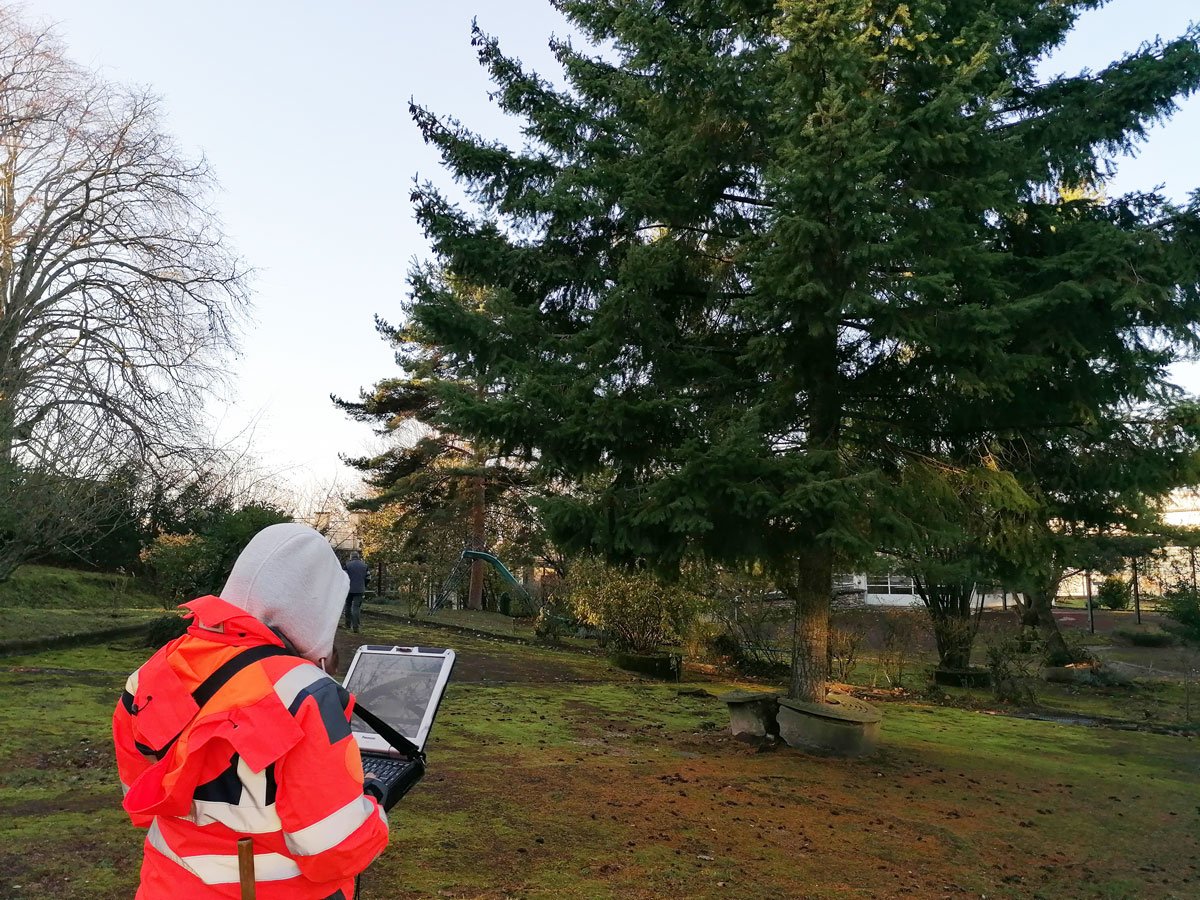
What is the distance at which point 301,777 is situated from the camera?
1.99 metres

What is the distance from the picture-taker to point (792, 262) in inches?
309

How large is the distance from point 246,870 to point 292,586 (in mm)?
637

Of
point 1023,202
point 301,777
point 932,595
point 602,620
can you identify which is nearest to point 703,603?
point 602,620

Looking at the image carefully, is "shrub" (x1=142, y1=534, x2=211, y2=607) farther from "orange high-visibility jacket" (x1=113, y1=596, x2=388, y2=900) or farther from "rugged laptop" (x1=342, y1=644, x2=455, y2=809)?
"orange high-visibility jacket" (x1=113, y1=596, x2=388, y2=900)

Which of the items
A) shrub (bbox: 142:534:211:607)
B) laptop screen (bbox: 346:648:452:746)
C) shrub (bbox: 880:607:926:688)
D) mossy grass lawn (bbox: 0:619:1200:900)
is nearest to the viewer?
laptop screen (bbox: 346:648:452:746)

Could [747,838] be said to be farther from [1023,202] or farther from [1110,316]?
[1023,202]

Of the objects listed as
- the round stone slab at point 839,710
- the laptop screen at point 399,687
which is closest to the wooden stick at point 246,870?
the laptop screen at point 399,687

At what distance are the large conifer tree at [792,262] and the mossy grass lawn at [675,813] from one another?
79.5 inches

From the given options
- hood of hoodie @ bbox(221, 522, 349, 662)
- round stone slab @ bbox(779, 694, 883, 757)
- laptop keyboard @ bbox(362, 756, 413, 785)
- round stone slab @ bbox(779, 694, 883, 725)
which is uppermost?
hood of hoodie @ bbox(221, 522, 349, 662)

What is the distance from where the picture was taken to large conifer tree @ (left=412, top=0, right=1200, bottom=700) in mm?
7773

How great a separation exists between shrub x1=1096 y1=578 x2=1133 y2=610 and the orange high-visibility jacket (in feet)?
114

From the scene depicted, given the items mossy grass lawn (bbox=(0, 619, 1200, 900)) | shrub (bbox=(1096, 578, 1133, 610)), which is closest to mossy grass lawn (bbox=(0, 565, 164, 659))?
mossy grass lawn (bbox=(0, 619, 1200, 900))

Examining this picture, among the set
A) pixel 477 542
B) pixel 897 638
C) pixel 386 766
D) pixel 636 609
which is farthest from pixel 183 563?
pixel 477 542

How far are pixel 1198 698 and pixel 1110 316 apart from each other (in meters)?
14.0
